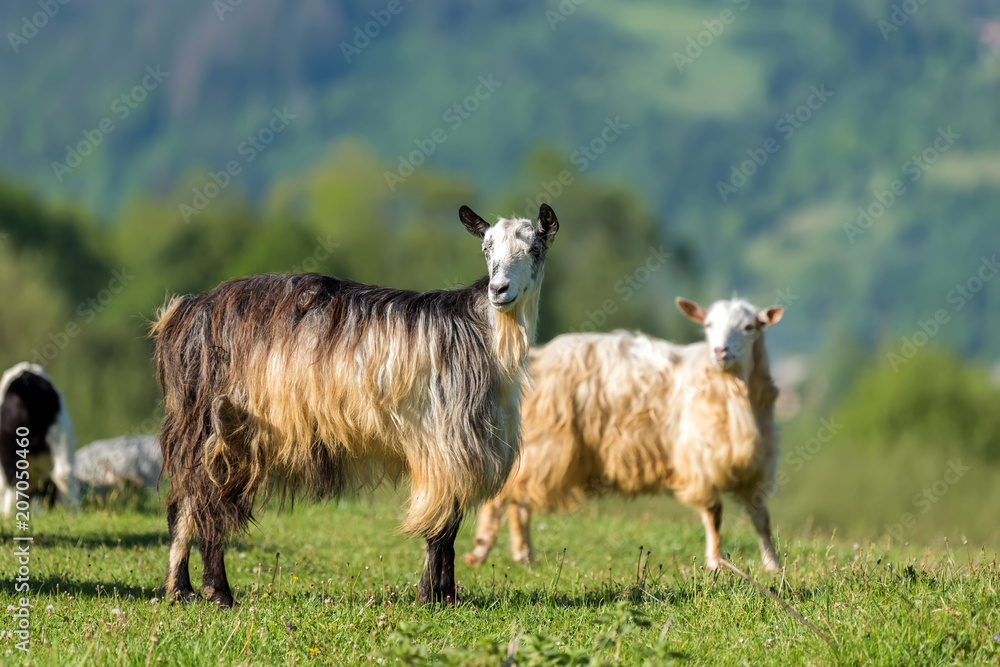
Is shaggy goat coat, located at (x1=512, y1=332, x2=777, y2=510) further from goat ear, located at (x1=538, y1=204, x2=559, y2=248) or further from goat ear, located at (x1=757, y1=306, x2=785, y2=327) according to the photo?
goat ear, located at (x1=538, y1=204, x2=559, y2=248)

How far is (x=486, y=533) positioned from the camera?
9734 millimetres

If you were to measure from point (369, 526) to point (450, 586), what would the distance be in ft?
15.7

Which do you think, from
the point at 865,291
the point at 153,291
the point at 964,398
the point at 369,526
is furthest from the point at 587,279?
the point at 865,291

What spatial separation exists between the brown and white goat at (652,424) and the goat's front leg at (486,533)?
0.01 m

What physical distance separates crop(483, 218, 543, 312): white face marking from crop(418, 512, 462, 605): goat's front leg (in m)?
1.41

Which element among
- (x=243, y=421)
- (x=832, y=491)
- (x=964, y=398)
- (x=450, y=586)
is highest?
(x=243, y=421)

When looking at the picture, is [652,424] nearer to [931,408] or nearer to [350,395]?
[350,395]

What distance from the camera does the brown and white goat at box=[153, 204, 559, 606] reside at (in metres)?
6.32

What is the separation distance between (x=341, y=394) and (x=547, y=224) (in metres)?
1.63

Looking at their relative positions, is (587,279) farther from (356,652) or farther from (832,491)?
(356,652)

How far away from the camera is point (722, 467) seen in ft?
31.7
